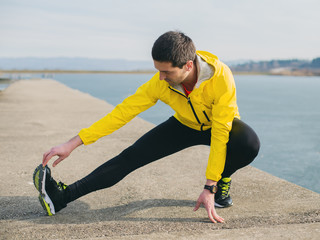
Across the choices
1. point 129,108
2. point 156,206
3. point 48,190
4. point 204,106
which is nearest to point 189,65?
point 204,106

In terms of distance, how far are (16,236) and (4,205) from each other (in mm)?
610

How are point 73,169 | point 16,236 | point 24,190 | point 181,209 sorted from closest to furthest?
point 16,236, point 181,209, point 24,190, point 73,169

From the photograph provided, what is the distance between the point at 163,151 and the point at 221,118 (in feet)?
1.86

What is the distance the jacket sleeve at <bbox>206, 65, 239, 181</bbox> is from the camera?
240cm

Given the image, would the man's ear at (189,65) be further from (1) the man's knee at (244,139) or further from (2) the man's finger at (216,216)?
(2) the man's finger at (216,216)

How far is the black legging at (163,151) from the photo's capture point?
2.55m

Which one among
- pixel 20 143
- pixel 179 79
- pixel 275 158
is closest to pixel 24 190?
pixel 179 79

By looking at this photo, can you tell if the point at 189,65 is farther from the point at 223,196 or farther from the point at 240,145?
the point at 223,196

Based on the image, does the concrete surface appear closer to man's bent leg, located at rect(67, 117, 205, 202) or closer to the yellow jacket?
man's bent leg, located at rect(67, 117, 205, 202)

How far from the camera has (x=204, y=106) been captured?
2.50m

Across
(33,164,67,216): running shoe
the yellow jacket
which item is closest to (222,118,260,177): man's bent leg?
the yellow jacket

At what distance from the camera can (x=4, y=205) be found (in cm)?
285

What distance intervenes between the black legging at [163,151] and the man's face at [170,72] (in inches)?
20.8

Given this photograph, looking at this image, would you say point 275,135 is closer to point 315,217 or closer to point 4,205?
point 315,217
